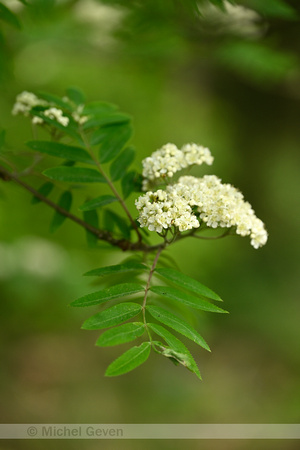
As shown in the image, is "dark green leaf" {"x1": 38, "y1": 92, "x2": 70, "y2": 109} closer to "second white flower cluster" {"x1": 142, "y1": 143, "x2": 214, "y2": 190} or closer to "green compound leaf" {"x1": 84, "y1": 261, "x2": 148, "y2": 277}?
"second white flower cluster" {"x1": 142, "y1": 143, "x2": 214, "y2": 190}

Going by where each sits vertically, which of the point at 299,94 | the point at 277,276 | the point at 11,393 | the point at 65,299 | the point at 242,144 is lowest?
the point at 11,393

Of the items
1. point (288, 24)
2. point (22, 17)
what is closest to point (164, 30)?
point (22, 17)

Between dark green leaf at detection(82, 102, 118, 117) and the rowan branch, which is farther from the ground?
dark green leaf at detection(82, 102, 118, 117)

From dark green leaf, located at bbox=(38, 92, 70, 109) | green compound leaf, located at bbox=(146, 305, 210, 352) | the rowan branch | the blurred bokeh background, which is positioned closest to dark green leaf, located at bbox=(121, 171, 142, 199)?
the rowan branch

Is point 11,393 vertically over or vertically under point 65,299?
under

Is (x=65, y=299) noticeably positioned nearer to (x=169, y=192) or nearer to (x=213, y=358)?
(x=213, y=358)

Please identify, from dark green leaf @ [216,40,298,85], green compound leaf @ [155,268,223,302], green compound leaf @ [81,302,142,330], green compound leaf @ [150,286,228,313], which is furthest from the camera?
dark green leaf @ [216,40,298,85]

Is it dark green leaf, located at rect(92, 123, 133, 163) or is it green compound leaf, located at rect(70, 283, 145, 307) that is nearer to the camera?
green compound leaf, located at rect(70, 283, 145, 307)

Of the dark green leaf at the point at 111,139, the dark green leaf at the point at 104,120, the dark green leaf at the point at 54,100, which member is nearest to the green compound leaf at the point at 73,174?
the dark green leaf at the point at 111,139
